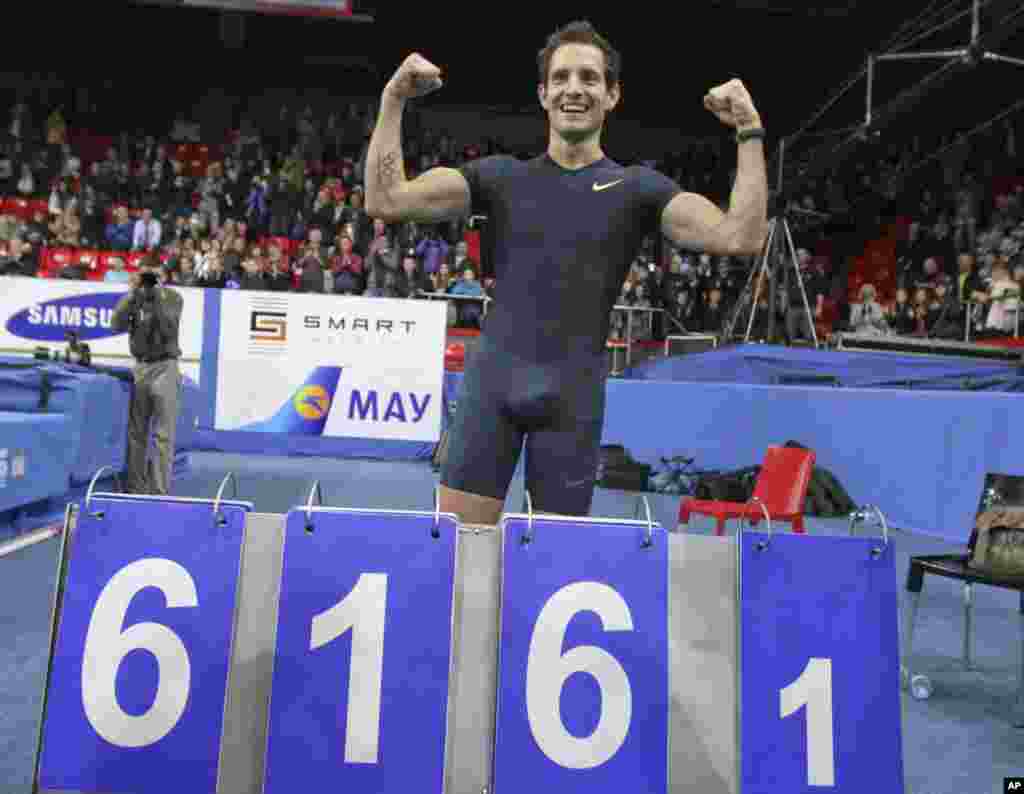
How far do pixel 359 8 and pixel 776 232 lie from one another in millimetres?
10667

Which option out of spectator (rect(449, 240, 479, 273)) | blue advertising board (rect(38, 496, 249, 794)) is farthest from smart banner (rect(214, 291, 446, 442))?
blue advertising board (rect(38, 496, 249, 794))

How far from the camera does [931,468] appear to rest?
7.96 m

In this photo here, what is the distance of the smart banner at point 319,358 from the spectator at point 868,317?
574cm

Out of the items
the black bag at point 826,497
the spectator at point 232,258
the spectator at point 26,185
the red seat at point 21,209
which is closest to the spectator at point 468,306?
the spectator at point 232,258

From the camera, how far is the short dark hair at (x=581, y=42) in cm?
203

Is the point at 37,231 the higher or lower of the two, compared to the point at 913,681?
higher

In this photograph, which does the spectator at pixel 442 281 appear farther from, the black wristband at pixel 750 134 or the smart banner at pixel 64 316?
the black wristband at pixel 750 134

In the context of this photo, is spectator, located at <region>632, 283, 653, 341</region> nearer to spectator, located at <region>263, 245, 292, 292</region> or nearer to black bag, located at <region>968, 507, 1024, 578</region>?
spectator, located at <region>263, 245, 292, 292</region>

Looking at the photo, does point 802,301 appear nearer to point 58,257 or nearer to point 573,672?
point 58,257

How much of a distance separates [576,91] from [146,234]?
14370mm

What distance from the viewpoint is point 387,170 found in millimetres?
2016

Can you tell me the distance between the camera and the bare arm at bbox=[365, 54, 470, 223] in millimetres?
2012

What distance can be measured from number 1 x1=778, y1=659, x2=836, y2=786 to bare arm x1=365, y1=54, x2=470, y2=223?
1.11 meters

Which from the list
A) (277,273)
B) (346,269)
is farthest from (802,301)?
(277,273)
